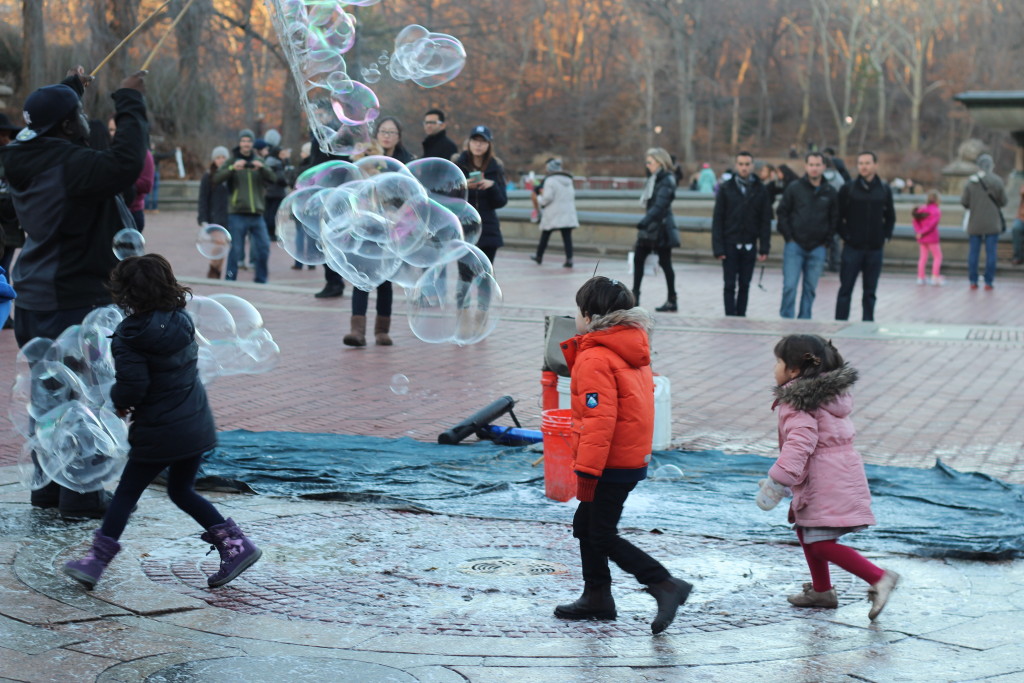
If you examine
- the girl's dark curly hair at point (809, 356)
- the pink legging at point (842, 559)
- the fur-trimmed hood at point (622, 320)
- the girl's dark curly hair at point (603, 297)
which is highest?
the girl's dark curly hair at point (603, 297)

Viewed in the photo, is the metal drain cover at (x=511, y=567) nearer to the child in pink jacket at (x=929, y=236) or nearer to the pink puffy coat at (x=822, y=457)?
the pink puffy coat at (x=822, y=457)

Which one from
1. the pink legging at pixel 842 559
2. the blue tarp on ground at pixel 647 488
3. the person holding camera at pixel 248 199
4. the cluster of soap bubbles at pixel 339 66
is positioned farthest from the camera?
the person holding camera at pixel 248 199

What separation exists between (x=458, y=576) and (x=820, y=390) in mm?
1531

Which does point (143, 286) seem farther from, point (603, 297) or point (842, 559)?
point (842, 559)

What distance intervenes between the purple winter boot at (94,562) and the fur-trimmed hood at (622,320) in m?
1.93

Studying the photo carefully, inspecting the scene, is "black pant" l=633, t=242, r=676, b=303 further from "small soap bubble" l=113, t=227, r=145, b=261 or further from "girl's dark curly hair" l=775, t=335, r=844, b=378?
"girl's dark curly hair" l=775, t=335, r=844, b=378

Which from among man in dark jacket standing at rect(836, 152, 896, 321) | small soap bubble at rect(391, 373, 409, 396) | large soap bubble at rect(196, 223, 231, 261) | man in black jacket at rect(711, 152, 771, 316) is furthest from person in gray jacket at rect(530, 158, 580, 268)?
small soap bubble at rect(391, 373, 409, 396)

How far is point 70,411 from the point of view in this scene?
5219 millimetres

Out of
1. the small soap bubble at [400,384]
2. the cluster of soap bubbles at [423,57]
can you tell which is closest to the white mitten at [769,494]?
the small soap bubble at [400,384]

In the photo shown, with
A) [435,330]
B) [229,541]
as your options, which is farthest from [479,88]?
[229,541]

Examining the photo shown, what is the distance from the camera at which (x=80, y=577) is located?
15.3 ft

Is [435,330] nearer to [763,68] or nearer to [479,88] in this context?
[479,88]

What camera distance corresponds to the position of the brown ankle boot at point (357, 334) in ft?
34.9

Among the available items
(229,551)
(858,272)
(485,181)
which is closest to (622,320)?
(229,551)
